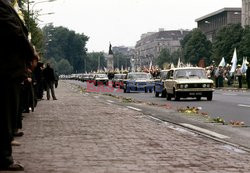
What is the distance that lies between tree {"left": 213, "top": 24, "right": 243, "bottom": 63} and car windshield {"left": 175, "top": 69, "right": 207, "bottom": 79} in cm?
8784

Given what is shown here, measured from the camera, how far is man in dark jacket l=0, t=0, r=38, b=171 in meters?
6.68

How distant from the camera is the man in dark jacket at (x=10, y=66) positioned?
21.9 feet

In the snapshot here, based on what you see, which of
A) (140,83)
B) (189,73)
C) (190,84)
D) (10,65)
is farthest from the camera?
(140,83)

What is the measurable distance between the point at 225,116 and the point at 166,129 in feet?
19.1

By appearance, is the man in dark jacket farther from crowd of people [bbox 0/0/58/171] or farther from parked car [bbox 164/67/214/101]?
parked car [bbox 164/67/214/101]

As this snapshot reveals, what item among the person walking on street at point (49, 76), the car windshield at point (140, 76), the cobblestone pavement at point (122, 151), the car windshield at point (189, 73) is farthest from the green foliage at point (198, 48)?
the cobblestone pavement at point (122, 151)

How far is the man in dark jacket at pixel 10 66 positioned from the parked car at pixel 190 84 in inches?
927

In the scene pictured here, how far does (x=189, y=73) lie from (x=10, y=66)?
25.2m

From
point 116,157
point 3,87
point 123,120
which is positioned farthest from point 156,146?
point 123,120

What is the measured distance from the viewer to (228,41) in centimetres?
12156

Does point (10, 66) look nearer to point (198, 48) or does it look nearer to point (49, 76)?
point (49, 76)

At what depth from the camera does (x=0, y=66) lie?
22.4ft

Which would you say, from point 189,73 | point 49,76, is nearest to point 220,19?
point 189,73

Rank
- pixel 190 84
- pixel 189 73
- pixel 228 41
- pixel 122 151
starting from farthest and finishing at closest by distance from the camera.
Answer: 1. pixel 228 41
2. pixel 189 73
3. pixel 190 84
4. pixel 122 151
